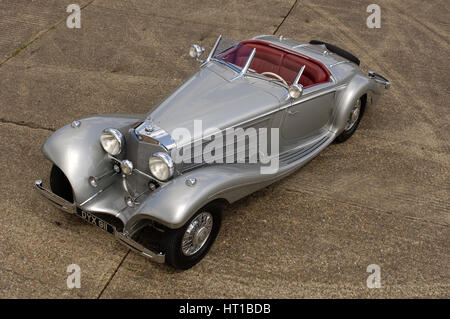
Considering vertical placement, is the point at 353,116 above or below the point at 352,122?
above

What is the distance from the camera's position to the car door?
5.11m

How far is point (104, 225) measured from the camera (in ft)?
13.4

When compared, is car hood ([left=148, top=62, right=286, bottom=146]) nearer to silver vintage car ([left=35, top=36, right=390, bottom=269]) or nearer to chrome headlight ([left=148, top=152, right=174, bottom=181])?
silver vintage car ([left=35, top=36, right=390, bottom=269])

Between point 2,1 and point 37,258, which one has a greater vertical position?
point 2,1

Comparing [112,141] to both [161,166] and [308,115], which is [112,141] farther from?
[308,115]

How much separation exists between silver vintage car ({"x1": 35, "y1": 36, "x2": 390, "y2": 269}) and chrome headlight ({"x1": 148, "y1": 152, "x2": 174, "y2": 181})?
10 mm

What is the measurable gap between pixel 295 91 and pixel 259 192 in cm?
130

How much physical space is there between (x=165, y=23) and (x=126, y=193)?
220 inches

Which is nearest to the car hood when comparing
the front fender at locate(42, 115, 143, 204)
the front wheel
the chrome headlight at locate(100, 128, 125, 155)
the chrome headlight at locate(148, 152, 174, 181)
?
the chrome headlight at locate(148, 152, 174, 181)

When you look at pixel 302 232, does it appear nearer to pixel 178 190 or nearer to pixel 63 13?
pixel 178 190

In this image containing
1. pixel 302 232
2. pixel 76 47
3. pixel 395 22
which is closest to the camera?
pixel 302 232

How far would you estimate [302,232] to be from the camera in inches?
188

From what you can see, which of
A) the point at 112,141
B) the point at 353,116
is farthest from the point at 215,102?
the point at 353,116
